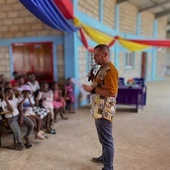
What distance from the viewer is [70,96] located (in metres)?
4.92

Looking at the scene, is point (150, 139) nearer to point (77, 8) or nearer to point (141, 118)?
point (141, 118)

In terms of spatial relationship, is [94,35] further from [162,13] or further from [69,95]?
[162,13]

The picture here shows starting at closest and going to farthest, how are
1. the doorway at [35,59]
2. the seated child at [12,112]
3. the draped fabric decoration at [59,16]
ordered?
the draped fabric decoration at [59,16] → the seated child at [12,112] → the doorway at [35,59]

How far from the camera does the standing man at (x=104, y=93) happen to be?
1896 millimetres

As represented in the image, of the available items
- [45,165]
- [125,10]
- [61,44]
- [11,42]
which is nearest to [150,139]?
[45,165]

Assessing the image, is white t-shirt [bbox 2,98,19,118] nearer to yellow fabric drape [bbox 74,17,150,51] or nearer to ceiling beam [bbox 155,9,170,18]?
yellow fabric drape [bbox 74,17,150,51]

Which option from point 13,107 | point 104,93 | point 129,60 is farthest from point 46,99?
point 129,60

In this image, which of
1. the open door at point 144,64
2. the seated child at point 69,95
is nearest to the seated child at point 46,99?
the seated child at point 69,95

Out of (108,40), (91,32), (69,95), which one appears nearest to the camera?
(69,95)

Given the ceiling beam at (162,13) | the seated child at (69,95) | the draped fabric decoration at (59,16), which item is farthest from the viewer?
the ceiling beam at (162,13)

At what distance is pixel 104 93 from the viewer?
6.24ft

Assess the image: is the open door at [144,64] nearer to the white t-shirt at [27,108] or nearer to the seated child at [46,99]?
the seated child at [46,99]

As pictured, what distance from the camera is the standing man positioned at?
74.6 inches

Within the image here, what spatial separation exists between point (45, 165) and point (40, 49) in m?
3.67
